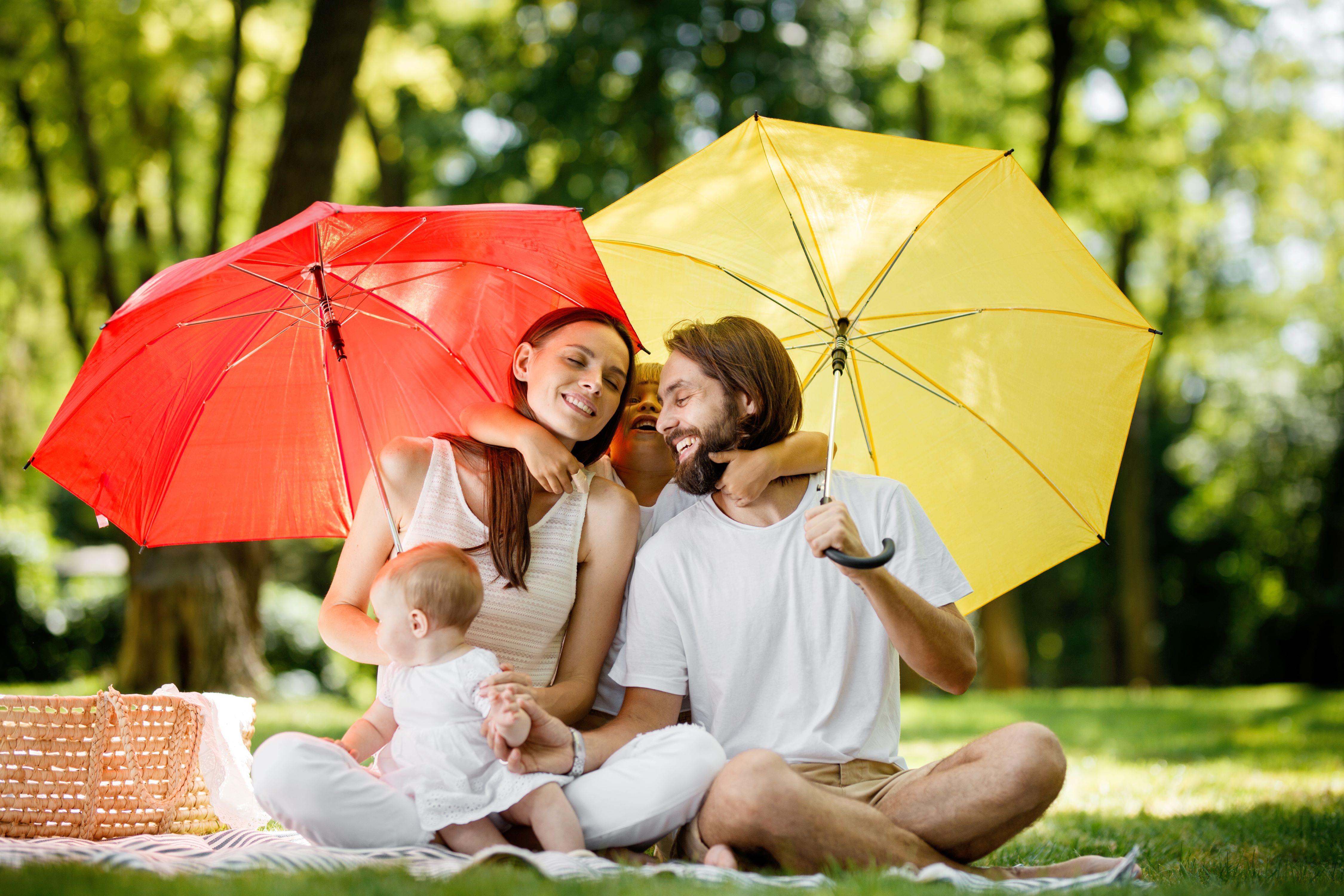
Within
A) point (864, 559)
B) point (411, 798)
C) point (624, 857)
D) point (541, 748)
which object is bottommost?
point (624, 857)

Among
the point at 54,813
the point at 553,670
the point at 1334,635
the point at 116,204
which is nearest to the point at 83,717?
the point at 54,813

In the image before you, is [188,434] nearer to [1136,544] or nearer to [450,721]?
[450,721]

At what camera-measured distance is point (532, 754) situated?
9.82 ft

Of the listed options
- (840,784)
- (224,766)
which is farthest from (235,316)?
(840,784)

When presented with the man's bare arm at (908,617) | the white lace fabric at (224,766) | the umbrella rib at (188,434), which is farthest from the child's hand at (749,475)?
the white lace fabric at (224,766)

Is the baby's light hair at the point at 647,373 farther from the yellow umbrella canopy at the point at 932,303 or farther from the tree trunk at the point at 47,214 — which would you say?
the tree trunk at the point at 47,214

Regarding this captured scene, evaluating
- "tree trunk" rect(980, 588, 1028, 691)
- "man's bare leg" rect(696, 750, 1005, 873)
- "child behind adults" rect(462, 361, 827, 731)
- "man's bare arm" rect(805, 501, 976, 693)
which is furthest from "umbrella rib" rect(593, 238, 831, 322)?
"tree trunk" rect(980, 588, 1028, 691)

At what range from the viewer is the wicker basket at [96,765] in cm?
351

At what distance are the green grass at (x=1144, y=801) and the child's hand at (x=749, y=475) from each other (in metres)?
1.18

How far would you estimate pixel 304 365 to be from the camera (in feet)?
12.5

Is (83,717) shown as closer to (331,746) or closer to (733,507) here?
(331,746)

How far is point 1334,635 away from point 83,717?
18.0m

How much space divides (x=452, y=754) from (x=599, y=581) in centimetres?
78

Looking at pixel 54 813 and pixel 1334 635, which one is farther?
pixel 1334 635
